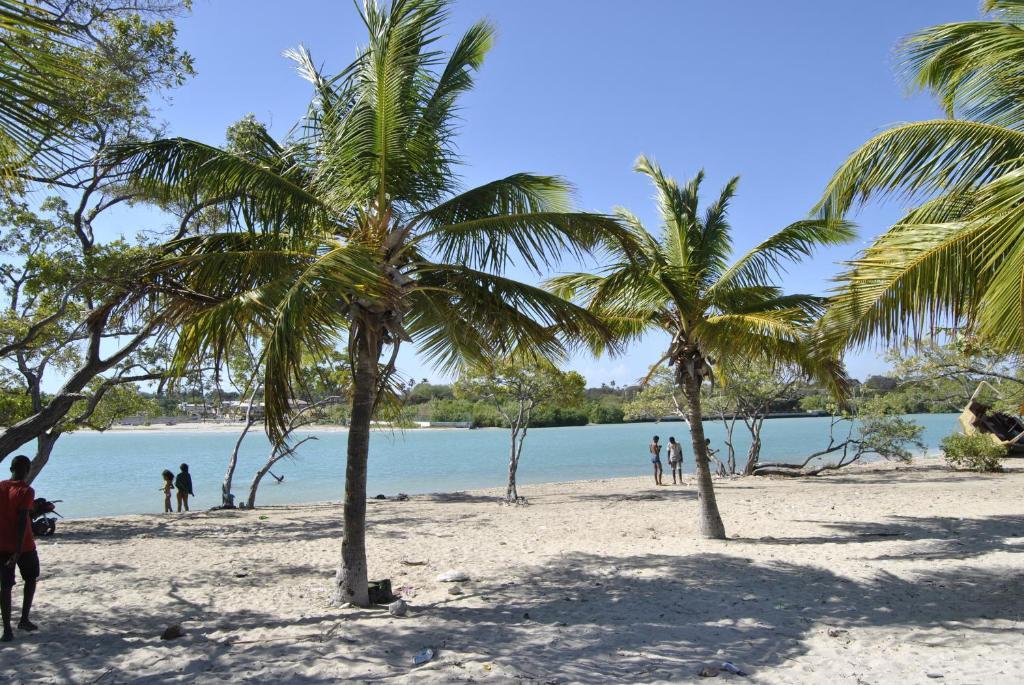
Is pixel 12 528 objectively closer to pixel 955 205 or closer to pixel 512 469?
pixel 955 205

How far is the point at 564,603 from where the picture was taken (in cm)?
704

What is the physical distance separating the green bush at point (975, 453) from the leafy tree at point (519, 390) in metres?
13.0

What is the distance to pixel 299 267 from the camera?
21.0 feet

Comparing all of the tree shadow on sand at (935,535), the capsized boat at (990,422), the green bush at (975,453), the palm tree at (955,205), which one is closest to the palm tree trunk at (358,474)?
the palm tree at (955,205)

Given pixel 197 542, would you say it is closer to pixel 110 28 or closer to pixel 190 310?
pixel 190 310

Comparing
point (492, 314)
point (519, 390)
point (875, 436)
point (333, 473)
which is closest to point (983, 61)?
point (492, 314)

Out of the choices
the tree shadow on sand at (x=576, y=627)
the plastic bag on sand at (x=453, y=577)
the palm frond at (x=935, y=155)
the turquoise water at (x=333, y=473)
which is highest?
the palm frond at (x=935, y=155)

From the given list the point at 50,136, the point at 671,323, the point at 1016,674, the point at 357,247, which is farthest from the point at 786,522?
the point at 50,136

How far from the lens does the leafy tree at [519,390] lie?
58.3 feet

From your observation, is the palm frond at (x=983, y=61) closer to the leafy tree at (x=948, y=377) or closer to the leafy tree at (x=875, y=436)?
the leafy tree at (x=948, y=377)

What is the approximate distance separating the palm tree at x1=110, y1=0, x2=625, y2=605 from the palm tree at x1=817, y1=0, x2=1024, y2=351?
2.43 metres

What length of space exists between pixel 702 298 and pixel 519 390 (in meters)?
8.31

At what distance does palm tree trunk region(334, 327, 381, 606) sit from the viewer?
22.1 feet

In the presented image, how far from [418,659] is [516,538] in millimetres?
6353
